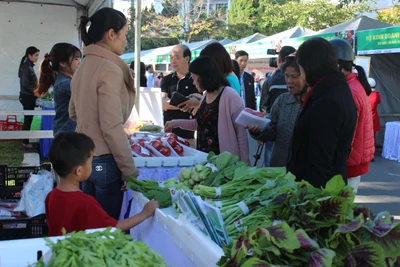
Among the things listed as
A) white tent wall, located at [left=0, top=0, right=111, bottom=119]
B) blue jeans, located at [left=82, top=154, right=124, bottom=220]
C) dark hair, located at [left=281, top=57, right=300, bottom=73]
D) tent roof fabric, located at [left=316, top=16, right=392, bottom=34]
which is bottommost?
blue jeans, located at [left=82, top=154, right=124, bottom=220]

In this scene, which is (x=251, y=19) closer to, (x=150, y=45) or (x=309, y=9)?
(x=150, y=45)

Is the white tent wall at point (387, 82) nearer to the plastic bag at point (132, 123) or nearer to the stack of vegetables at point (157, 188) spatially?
the plastic bag at point (132, 123)

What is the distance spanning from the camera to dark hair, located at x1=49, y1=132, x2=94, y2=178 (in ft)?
7.99

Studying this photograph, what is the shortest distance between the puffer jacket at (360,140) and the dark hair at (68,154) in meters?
1.75

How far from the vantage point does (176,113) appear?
5945 millimetres

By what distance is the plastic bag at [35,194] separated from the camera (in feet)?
11.2

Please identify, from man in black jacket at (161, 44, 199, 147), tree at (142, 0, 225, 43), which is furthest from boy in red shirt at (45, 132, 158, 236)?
tree at (142, 0, 225, 43)

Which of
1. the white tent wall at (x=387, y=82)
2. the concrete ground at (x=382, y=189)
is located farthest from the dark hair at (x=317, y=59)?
the white tent wall at (x=387, y=82)

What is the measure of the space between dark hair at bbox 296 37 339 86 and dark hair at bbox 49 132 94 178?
4.30 feet

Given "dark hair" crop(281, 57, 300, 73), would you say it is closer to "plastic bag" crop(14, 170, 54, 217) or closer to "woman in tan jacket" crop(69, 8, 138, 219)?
"woman in tan jacket" crop(69, 8, 138, 219)

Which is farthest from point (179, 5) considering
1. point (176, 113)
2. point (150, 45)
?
point (176, 113)

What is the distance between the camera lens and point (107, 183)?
9.86ft

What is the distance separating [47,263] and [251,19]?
4071 cm

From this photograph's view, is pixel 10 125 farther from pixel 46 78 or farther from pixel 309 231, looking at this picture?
pixel 309 231
